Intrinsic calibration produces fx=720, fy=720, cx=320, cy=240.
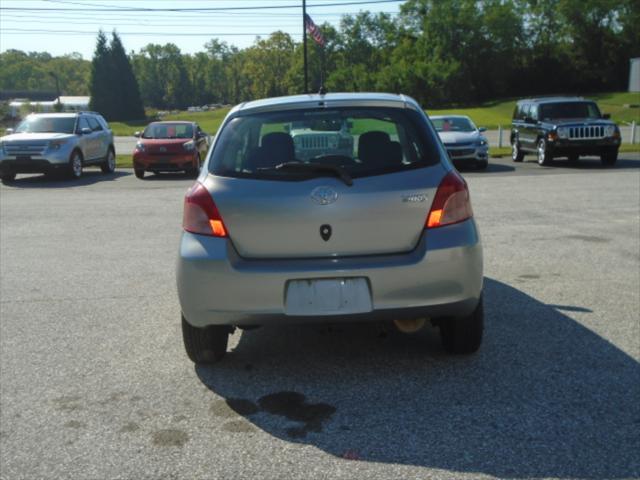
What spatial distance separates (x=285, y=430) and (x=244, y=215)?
3.84 ft

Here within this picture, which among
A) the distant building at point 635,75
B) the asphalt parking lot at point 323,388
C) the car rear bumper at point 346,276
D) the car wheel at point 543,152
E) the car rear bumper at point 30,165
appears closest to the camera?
the asphalt parking lot at point 323,388

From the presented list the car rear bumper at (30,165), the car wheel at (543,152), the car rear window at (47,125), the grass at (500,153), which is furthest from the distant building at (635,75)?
the car rear bumper at (30,165)

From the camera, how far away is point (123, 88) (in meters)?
91.6

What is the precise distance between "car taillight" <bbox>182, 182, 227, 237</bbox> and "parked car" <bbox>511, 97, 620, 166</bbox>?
16.1m

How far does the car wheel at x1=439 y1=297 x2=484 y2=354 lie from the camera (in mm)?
4332

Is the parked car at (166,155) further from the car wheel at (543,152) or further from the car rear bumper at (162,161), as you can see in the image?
the car wheel at (543,152)

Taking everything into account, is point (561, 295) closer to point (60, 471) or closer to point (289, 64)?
point (60, 471)

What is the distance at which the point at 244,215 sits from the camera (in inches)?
155

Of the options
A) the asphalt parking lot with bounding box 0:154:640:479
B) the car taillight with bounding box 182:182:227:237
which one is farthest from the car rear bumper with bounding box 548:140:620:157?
the car taillight with bounding box 182:182:227:237

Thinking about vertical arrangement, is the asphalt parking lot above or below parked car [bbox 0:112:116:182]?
below

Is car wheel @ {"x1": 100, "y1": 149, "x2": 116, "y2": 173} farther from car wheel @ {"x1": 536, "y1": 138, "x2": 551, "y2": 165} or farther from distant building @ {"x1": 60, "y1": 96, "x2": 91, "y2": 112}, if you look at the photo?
distant building @ {"x1": 60, "y1": 96, "x2": 91, "y2": 112}

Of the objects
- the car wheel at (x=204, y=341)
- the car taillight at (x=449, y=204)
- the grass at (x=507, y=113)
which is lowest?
the car wheel at (x=204, y=341)

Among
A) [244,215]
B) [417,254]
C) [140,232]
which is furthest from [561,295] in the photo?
[140,232]

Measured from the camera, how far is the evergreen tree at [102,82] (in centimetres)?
9119
